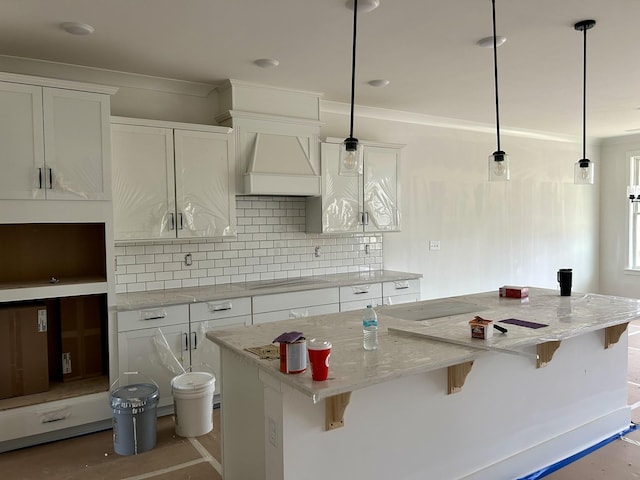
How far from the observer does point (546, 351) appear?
121 inches

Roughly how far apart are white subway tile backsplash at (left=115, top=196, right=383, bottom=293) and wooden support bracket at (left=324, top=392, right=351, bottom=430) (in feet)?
8.60

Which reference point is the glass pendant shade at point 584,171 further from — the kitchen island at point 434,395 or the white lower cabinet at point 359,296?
the white lower cabinet at point 359,296

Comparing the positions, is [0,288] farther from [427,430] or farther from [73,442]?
[427,430]

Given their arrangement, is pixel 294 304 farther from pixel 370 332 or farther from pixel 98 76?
pixel 98 76

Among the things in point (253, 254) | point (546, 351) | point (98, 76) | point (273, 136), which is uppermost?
point (98, 76)

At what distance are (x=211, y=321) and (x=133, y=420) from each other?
984 mm

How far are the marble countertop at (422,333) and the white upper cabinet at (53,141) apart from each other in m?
1.62

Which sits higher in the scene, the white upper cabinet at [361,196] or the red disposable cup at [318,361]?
the white upper cabinet at [361,196]

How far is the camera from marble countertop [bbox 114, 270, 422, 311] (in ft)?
12.5

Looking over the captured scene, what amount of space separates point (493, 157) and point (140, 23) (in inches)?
92.7

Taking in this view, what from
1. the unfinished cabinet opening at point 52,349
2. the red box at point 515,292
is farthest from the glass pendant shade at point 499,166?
the unfinished cabinet opening at point 52,349

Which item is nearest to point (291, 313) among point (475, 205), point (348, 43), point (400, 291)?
point (400, 291)

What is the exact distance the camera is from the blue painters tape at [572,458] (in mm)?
3035

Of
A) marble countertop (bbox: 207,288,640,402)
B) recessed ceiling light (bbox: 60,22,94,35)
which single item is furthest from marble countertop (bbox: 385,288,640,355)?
recessed ceiling light (bbox: 60,22,94,35)
